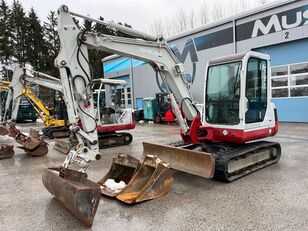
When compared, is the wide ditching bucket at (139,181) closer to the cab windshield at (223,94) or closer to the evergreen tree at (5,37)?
the cab windshield at (223,94)

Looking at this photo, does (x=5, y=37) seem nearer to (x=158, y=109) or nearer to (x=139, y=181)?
(x=158, y=109)

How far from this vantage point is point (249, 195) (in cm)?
432

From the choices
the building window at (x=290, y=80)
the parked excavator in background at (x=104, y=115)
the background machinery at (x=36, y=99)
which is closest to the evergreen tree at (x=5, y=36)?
the background machinery at (x=36, y=99)

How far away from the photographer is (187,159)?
16.9 ft

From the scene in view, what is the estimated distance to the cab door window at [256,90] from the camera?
5.54 meters

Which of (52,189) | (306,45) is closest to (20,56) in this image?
(306,45)

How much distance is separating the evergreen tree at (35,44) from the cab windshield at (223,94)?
3204cm

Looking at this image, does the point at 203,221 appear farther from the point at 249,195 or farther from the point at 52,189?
the point at 52,189

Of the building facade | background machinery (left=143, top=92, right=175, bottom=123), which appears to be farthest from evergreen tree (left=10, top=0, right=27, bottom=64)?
the building facade

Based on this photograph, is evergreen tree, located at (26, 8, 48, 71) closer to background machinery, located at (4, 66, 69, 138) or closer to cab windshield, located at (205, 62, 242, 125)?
background machinery, located at (4, 66, 69, 138)

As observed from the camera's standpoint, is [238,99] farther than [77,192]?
Yes

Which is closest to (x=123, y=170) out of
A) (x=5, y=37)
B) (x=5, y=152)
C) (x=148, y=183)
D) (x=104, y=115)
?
(x=148, y=183)

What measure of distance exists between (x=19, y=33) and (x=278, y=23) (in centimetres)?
3297

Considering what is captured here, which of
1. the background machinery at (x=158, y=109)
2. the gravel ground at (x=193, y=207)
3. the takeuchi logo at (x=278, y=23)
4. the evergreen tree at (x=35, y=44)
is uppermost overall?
the evergreen tree at (x=35, y=44)
